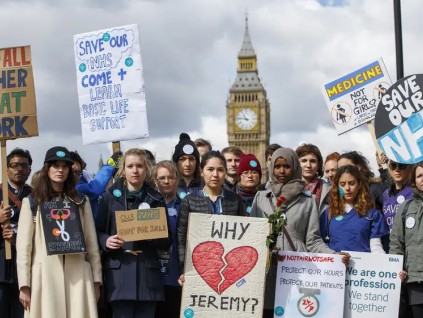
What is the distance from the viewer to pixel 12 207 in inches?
247

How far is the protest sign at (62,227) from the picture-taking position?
18.5 ft

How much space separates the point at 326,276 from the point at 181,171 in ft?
6.39

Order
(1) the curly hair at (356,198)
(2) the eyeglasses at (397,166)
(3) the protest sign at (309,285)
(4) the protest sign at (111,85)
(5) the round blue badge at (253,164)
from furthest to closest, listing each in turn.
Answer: (4) the protest sign at (111,85), (5) the round blue badge at (253,164), (2) the eyeglasses at (397,166), (1) the curly hair at (356,198), (3) the protest sign at (309,285)

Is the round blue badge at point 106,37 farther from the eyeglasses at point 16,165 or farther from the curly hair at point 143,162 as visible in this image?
the curly hair at point 143,162

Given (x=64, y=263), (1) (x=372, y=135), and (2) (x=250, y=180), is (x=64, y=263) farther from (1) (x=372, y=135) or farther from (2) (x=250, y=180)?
(1) (x=372, y=135)

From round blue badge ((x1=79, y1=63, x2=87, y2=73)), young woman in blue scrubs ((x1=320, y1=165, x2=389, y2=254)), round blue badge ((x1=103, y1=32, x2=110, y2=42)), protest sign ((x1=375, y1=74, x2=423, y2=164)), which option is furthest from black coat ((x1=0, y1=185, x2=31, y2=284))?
protest sign ((x1=375, y1=74, x2=423, y2=164))

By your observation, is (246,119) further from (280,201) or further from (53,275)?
(53,275)

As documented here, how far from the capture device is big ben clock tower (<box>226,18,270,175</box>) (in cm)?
11912

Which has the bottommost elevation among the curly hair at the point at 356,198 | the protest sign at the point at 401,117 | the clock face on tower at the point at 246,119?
the clock face on tower at the point at 246,119

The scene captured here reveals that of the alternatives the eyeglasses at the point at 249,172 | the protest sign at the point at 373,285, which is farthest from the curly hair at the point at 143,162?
the protest sign at the point at 373,285

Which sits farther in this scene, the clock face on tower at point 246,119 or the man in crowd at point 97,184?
the clock face on tower at point 246,119

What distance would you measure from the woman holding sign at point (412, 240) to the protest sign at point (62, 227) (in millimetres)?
2507

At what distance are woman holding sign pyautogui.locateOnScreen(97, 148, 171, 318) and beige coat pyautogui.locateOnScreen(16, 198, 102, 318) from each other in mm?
137

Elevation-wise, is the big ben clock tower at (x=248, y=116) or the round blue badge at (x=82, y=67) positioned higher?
the round blue badge at (x=82, y=67)
